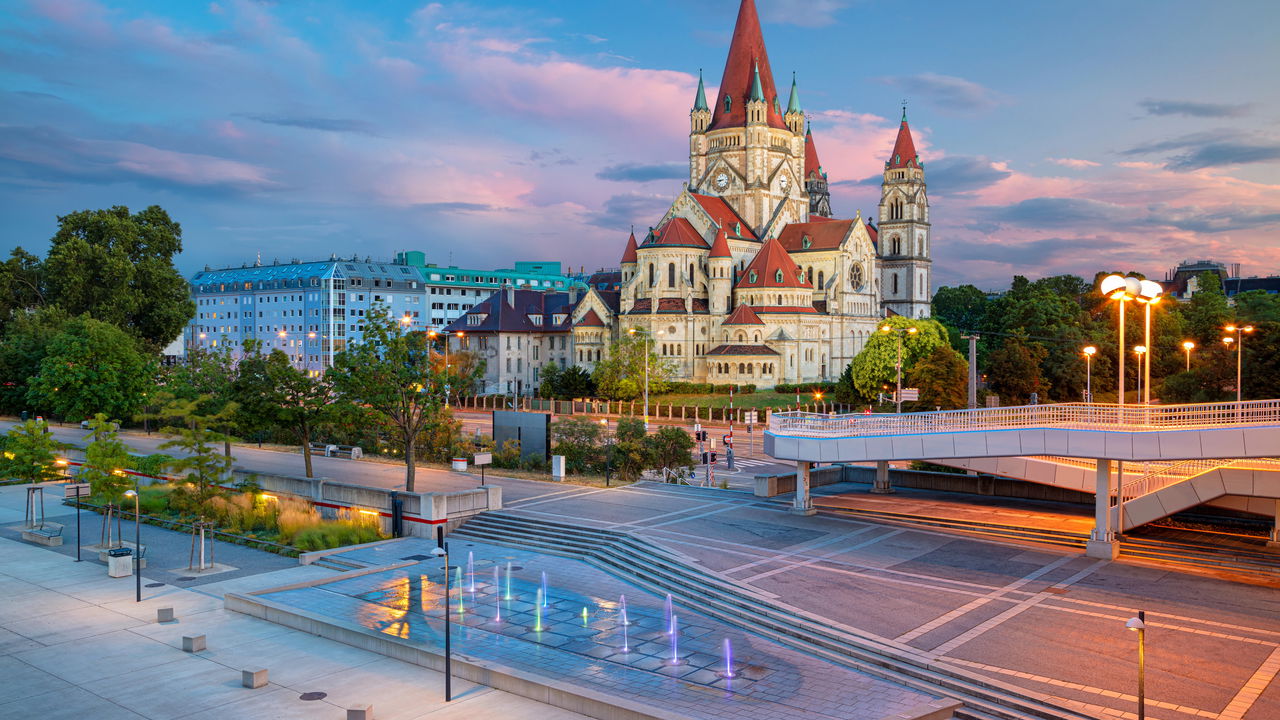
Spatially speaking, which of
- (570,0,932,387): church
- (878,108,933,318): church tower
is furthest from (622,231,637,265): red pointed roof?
(878,108,933,318): church tower

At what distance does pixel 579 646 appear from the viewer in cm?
1953

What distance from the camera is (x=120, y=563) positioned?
88.7 feet

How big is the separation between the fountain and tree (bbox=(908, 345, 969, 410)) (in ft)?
136

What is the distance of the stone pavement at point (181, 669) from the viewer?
16.7 meters

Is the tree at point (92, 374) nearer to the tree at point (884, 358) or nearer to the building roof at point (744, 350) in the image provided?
the building roof at point (744, 350)

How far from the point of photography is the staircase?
1669cm

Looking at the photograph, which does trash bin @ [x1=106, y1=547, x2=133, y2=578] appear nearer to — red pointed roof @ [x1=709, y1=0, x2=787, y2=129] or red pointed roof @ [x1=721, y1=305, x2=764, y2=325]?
red pointed roof @ [x1=721, y1=305, x2=764, y2=325]

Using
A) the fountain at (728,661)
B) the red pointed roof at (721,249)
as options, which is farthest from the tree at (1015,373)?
the fountain at (728,661)

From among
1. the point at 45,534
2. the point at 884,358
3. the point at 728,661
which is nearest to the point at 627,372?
the point at 884,358

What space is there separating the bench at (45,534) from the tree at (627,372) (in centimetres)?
5348

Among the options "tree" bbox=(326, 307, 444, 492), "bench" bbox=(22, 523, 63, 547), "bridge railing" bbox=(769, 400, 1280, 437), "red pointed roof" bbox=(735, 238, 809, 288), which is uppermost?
"red pointed roof" bbox=(735, 238, 809, 288)

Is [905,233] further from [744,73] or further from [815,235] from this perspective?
[744,73]

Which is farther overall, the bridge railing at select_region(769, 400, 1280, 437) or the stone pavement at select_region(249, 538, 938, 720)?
the bridge railing at select_region(769, 400, 1280, 437)

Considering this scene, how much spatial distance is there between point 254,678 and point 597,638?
6.81 meters
